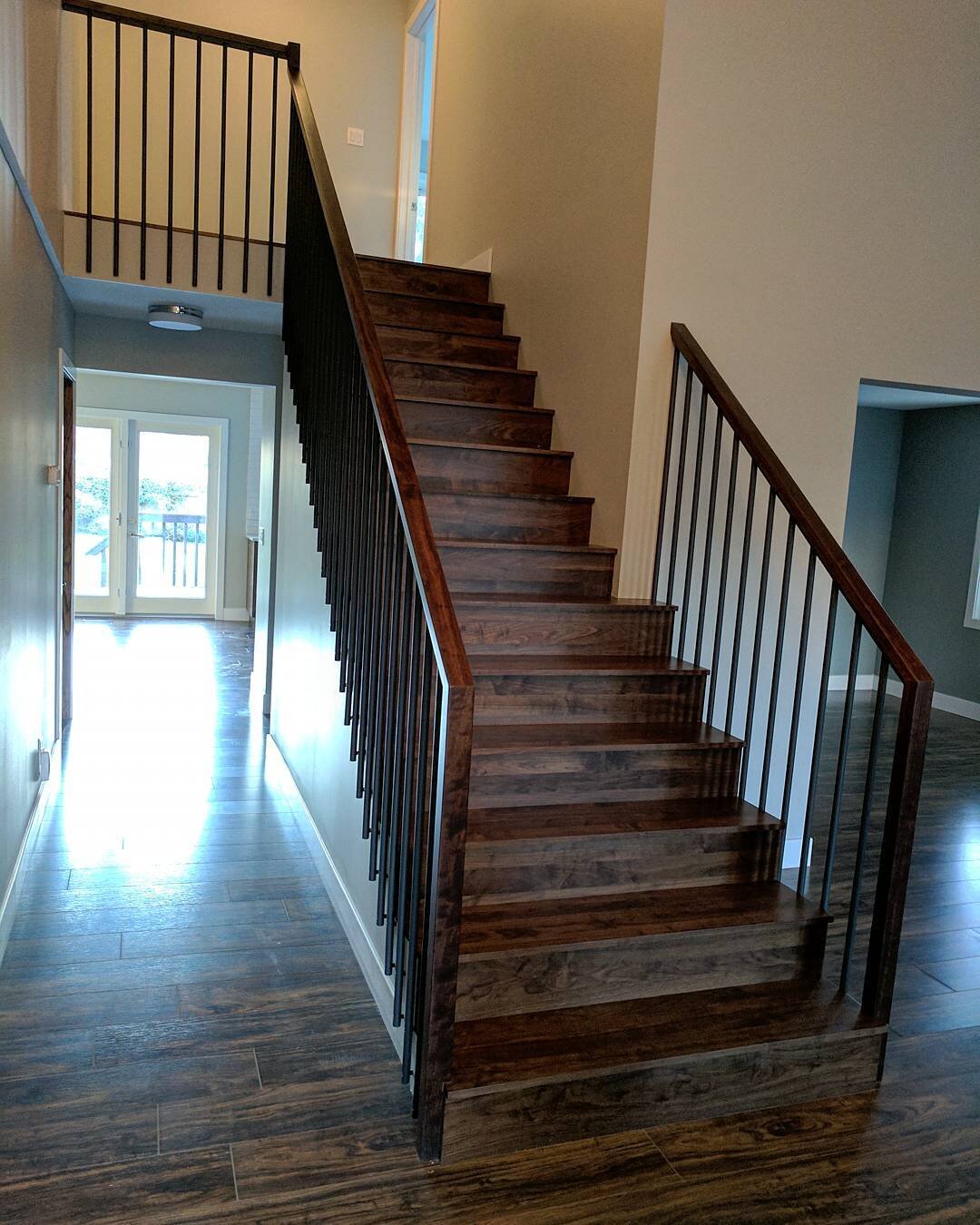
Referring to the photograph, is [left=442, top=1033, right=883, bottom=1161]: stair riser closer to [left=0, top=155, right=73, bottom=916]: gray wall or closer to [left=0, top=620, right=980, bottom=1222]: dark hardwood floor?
[left=0, top=620, right=980, bottom=1222]: dark hardwood floor

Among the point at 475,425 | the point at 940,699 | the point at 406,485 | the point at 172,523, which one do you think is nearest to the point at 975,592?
the point at 940,699

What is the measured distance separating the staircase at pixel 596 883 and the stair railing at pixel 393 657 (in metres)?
0.18

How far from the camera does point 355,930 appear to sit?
3.04 metres

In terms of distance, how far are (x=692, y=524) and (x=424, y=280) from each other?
2354 millimetres

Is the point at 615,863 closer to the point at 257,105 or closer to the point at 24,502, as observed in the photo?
the point at 24,502

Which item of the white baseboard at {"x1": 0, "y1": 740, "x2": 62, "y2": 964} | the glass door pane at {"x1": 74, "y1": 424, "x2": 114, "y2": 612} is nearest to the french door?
the glass door pane at {"x1": 74, "y1": 424, "x2": 114, "y2": 612}

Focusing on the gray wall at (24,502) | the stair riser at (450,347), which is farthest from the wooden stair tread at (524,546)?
the gray wall at (24,502)

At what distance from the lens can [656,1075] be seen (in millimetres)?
2314

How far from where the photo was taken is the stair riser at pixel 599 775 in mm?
2830

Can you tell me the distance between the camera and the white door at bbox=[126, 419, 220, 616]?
995 centimetres

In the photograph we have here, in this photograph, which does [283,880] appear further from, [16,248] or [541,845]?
[16,248]

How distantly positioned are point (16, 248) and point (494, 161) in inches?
106

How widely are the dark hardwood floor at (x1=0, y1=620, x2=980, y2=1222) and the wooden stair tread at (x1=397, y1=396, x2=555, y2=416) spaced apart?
1.86 meters

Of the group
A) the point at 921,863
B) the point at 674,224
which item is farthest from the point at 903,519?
the point at 674,224
